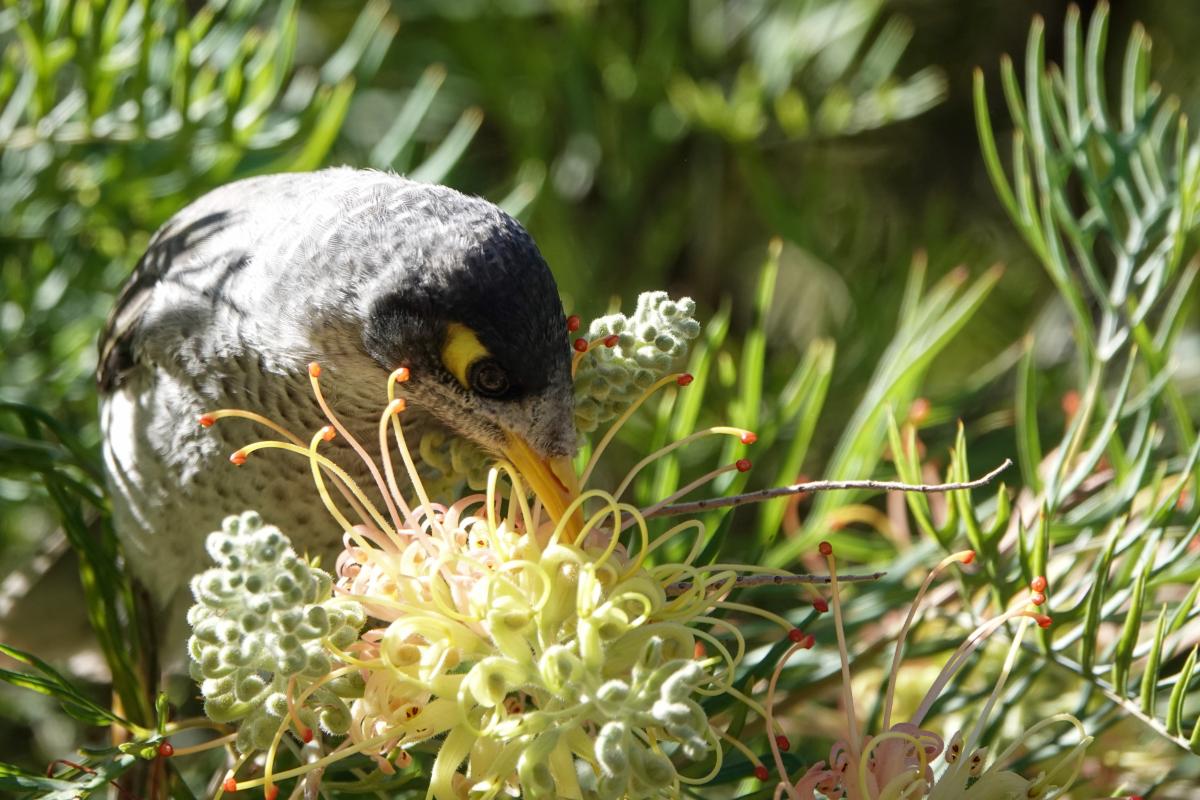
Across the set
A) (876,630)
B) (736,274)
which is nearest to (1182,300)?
(876,630)

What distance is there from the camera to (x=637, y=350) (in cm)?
136

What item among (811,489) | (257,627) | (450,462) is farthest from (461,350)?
(257,627)

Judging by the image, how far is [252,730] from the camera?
1.07m

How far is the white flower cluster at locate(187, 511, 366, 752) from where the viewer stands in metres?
0.97

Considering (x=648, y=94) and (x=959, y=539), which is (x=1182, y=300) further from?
(x=648, y=94)

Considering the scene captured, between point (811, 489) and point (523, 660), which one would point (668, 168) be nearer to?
point (811, 489)

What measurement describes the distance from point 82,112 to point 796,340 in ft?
5.13

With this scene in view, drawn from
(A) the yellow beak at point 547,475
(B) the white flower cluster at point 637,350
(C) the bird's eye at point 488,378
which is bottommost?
(A) the yellow beak at point 547,475

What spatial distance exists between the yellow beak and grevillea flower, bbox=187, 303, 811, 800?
3.5 inches

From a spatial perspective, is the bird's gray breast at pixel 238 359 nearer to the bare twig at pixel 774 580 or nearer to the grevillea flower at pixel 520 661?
the grevillea flower at pixel 520 661

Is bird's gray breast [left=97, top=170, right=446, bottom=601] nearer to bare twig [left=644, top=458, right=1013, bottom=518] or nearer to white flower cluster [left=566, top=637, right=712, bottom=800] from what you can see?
bare twig [left=644, top=458, right=1013, bottom=518]

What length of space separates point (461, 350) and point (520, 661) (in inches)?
21.4

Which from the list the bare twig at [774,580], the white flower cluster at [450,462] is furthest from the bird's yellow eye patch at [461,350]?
the bare twig at [774,580]

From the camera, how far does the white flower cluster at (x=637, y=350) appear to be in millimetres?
1340
